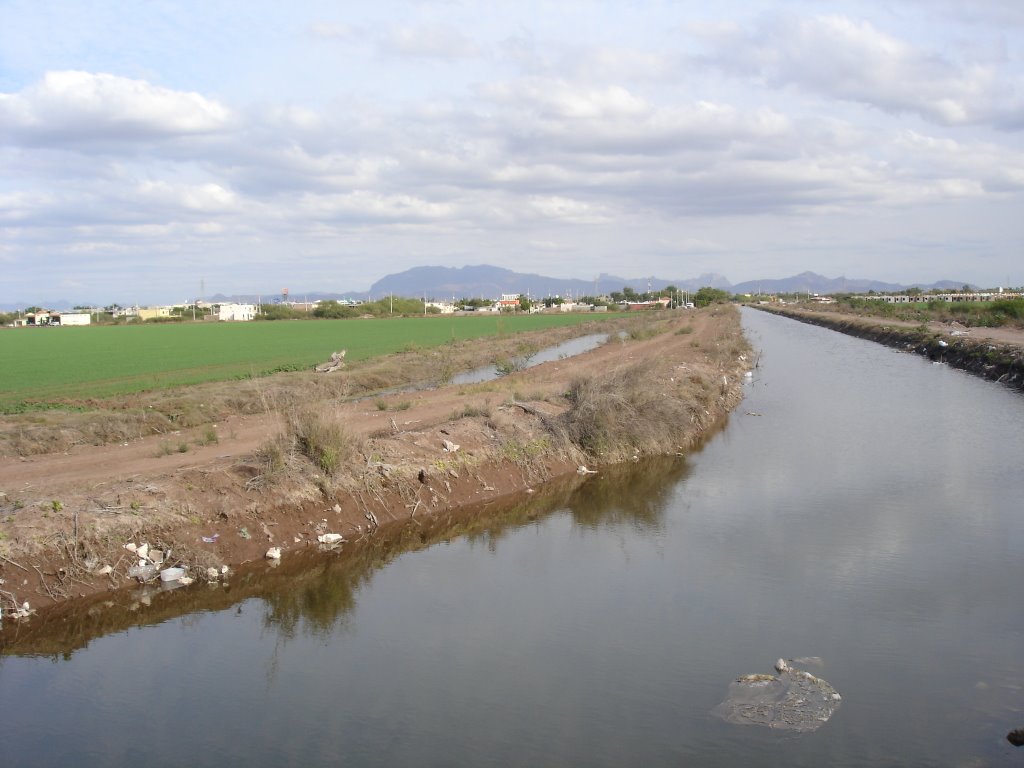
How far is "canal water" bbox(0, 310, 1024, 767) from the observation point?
8.33 metres

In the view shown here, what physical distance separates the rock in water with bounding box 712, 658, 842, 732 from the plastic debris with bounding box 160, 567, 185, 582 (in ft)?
26.7

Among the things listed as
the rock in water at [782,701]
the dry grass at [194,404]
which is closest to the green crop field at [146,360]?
the dry grass at [194,404]

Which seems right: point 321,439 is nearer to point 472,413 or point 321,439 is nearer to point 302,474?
point 302,474

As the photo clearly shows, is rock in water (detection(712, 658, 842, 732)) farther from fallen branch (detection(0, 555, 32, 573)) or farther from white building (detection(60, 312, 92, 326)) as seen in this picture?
white building (detection(60, 312, 92, 326))

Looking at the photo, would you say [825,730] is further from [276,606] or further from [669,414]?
[669,414]

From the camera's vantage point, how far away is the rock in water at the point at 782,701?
28.1ft

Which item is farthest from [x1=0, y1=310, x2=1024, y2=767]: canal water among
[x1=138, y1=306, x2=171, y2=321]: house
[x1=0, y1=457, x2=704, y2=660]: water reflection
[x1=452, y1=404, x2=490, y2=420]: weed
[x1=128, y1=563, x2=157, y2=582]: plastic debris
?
[x1=138, y1=306, x2=171, y2=321]: house

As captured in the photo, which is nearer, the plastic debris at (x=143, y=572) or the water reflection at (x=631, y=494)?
the plastic debris at (x=143, y=572)

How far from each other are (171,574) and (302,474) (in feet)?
10.3

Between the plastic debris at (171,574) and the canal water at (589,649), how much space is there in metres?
0.48

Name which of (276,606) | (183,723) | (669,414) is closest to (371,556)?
(276,606)

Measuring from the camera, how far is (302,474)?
15195 millimetres

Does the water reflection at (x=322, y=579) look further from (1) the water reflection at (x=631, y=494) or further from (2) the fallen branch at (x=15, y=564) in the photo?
(2) the fallen branch at (x=15, y=564)

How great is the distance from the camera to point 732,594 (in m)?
12.0
